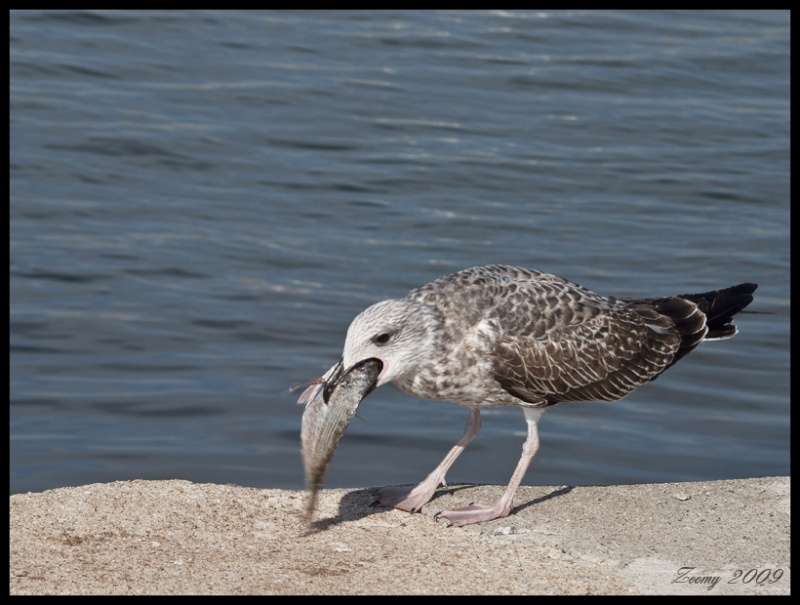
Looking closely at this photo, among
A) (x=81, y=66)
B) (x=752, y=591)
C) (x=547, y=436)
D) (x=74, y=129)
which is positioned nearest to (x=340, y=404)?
(x=752, y=591)

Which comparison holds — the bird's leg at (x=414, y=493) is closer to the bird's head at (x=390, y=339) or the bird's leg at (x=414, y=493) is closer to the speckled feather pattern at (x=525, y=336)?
the speckled feather pattern at (x=525, y=336)

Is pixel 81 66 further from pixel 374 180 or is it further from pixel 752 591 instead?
pixel 752 591

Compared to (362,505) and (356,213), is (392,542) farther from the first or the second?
(356,213)

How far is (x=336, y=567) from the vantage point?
5.84 meters

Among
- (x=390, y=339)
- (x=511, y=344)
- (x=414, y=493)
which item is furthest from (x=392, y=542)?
(x=511, y=344)

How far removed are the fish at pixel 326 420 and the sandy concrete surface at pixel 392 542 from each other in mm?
391

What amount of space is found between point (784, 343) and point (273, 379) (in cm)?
460

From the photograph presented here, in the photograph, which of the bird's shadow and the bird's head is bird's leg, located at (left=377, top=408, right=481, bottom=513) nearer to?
the bird's shadow

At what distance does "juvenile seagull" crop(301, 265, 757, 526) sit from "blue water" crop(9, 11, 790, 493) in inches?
76.2

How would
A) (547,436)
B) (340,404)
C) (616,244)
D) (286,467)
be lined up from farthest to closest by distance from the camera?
(616,244)
(547,436)
(286,467)
(340,404)

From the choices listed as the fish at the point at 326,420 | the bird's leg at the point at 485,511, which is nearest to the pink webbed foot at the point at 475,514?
the bird's leg at the point at 485,511

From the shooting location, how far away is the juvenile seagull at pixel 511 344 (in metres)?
6.52

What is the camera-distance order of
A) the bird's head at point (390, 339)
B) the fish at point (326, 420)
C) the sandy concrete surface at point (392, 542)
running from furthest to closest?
the bird's head at point (390, 339) → the fish at point (326, 420) → the sandy concrete surface at point (392, 542)

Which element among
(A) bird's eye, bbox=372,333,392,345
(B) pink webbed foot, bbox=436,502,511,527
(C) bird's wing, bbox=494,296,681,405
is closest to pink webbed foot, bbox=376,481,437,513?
(B) pink webbed foot, bbox=436,502,511,527
